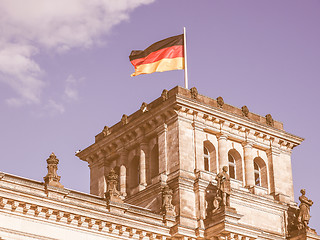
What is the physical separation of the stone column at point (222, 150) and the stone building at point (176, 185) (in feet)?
0.23

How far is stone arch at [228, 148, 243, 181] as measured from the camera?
164 feet

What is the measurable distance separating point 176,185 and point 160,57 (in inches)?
373

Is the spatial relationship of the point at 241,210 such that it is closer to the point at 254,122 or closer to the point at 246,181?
the point at 246,181

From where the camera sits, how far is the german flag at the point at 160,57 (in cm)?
5059

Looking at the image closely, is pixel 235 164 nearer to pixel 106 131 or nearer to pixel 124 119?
pixel 124 119

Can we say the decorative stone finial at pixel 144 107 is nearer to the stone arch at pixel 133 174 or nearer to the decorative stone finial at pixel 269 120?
the stone arch at pixel 133 174

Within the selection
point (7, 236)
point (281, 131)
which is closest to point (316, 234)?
point (281, 131)

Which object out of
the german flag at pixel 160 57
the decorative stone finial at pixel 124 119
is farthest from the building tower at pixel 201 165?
the german flag at pixel 160 57

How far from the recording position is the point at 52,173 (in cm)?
4097

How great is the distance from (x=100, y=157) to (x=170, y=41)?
9313 millimetres

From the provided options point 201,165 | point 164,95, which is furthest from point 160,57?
point 201,165

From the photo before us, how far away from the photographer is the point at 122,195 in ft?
164

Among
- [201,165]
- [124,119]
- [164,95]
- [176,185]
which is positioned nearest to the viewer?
[176,185]

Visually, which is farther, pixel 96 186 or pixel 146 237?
pixel 96 186
